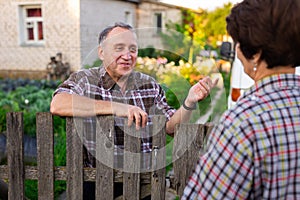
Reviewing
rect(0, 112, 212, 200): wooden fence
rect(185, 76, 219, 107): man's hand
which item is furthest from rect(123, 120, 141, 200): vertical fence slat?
rect(185, 76, 219, 107): man's hand

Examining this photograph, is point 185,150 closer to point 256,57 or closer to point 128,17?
point 256,57

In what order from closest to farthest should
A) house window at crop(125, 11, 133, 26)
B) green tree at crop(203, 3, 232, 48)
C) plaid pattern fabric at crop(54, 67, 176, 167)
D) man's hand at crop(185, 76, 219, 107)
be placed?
man's hand at crop(185, 76, 219, 107)
plaid pattern fabric at crop(54, 67, 176, 167)
house window at crop(125, 11, 133, 26)
green tree at crop(203, 3, 232, 48)

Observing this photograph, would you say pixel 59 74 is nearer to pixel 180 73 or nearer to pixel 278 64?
pixel 180 73

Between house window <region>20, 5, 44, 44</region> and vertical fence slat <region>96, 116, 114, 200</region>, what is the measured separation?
10.2m

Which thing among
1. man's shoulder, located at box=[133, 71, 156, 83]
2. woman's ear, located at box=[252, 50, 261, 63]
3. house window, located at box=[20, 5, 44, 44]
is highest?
house window, located at box=[20, 5, 44, 44]

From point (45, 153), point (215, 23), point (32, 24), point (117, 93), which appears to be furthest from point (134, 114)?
point (215, 23)

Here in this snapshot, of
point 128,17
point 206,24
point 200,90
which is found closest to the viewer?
point 200,90

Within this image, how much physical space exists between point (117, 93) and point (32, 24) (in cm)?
1054

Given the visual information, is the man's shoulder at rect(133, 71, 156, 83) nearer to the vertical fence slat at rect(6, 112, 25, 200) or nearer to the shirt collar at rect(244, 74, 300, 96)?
the vertical fence slat at rect(6, 112, 25, 200)

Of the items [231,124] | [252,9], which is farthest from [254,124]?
[252,9]

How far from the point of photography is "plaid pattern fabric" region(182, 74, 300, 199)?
969mm

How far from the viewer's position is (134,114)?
5.49ft

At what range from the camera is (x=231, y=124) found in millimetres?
990

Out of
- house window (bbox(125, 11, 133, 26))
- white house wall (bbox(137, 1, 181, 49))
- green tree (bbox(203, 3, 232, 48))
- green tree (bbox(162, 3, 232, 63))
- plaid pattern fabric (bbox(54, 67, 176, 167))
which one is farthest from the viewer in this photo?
green tree (bbox(203, 3, 232, 48))
